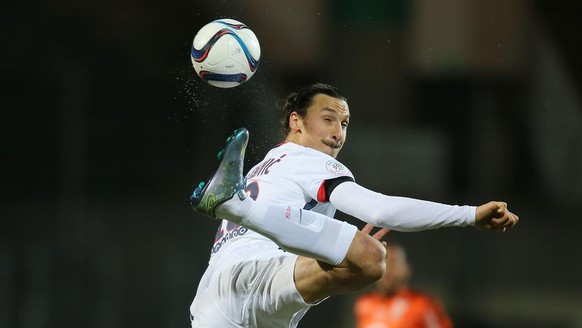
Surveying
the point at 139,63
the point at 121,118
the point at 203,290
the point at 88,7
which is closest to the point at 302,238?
the point at 203,290

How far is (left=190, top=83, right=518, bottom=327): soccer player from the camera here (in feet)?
Result: 11.4

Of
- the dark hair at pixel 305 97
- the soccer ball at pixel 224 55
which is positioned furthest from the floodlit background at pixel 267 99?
the soccer ball at pixel 224 55

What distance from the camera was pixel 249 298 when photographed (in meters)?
3.82

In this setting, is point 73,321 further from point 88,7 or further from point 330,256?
point 330,256

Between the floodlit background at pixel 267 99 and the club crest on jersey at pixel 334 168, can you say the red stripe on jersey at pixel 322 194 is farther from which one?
the floodlit background at pixel 267 99

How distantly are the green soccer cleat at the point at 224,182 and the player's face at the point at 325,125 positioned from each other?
0.64m

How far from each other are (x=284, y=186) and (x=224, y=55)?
612mm

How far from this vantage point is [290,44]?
8.52m

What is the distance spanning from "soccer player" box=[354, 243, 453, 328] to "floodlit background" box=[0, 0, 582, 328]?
2.35 ft

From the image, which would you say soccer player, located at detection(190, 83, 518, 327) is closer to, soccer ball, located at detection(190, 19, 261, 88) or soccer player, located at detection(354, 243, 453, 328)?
soccer ball, located at detection(190, 19, 261, 88)

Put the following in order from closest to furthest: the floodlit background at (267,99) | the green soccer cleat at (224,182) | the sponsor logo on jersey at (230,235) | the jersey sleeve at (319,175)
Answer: the green soccer cleat at (224,182), the jersey sleeve at (319,175), the sponsor logo on jersey at (230,235), the floodlit background at (267,99)

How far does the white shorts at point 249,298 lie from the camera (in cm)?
377

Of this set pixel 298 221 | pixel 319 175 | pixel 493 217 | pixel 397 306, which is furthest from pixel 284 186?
pixel 397 306

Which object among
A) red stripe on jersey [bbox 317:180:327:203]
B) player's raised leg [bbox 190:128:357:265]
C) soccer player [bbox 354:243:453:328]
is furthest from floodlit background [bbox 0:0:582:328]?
player's raised leg [bbox 190:128:357:265]
